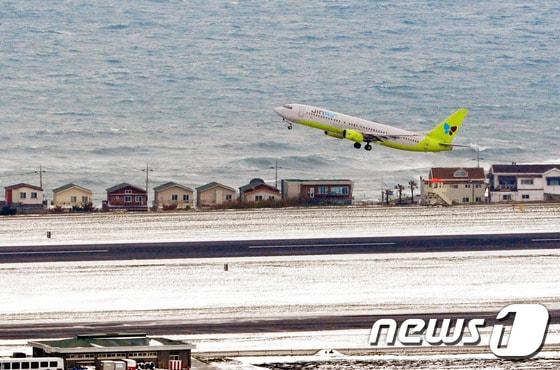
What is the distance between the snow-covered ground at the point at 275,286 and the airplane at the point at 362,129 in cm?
4512

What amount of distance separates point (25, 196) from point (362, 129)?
37.0 m

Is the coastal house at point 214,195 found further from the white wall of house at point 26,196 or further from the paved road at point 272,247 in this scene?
the paved road at point 272,247

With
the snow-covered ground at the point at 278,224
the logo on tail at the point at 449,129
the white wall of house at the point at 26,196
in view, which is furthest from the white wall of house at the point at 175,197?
the logo on tail at the point at 449,129

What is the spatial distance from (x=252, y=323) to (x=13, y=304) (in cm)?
1522

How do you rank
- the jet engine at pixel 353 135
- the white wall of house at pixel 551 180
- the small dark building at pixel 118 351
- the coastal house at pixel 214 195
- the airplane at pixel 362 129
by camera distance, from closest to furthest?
the small dark building at pixel 118 351, the jet engine at pixel 353 135, the airplane at pixel 362 129, the coastal house at pixel 214 195, the white wall of house at pixel 551 180

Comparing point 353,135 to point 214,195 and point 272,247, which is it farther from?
point 272,247

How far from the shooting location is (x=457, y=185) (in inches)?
6565

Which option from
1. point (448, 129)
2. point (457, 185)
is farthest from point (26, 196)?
point (457, 185)

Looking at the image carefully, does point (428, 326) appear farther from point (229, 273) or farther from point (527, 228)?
point (527, 228)

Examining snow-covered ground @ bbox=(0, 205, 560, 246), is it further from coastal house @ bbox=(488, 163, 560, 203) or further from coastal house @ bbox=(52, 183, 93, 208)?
coastal house @ bbox=(488, 163, 560, 203)

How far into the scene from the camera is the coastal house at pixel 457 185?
165 m

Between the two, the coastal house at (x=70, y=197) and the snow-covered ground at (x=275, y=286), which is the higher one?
the coastal house at (x=70, y=197)

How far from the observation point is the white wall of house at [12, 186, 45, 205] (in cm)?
16150
